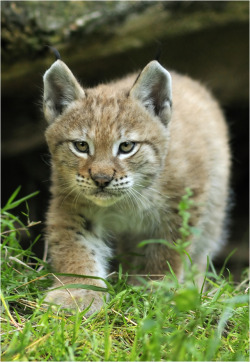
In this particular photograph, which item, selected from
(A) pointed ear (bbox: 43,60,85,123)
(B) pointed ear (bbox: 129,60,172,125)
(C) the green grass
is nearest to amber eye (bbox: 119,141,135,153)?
(B) pointed ear (bbox: 129,60,172,125)

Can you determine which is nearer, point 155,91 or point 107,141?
point 107,141

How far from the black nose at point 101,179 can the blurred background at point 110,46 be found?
1245 mm

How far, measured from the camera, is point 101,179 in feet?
11.6

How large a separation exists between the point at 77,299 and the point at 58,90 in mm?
1552

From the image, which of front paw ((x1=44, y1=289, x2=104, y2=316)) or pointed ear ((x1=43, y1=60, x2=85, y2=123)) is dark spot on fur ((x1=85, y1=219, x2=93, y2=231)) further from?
pointed ear ((x1=43, y1=60, x2=85, y2=123))

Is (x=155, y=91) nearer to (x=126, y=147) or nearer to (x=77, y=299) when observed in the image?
(x=126, y=147)

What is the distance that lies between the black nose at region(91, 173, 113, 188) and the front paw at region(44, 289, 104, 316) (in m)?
0.73

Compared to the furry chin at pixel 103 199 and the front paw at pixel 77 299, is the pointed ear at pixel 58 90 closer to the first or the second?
the furry chin at pixel 103 199

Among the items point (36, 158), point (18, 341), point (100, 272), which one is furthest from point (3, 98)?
point (18, 341)

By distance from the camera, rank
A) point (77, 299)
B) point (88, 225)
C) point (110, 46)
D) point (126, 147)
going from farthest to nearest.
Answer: point (110, 46), point (88, 225), point (126, 147), point (77, 299)

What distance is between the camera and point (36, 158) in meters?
7.16

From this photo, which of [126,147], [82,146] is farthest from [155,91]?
[82,146]

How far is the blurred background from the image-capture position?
17.1 ft

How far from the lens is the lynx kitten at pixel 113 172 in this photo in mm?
3666
